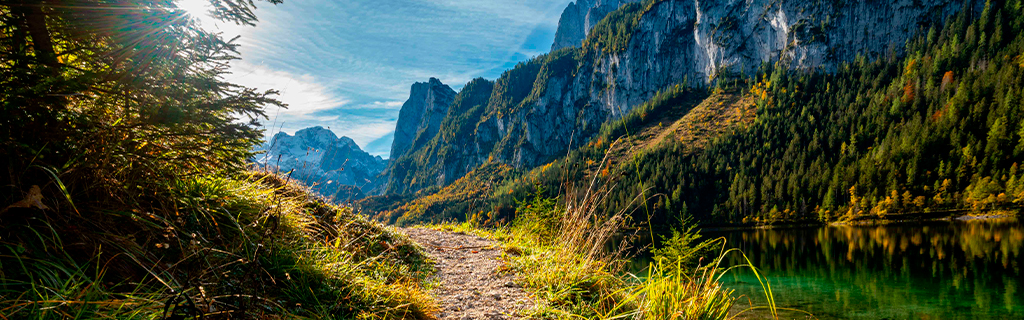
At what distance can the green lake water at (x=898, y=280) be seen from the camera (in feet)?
61.7

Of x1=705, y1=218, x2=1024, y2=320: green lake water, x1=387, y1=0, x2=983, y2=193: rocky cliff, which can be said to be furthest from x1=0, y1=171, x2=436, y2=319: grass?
x1=387, y1=0, x2=983, y2=193: rocky cliff

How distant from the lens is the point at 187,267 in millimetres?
1750

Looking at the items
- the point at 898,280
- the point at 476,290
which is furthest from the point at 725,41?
the point at 476,290

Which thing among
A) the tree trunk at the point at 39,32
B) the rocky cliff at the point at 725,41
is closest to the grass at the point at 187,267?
the tree trunk at the point at 39,32

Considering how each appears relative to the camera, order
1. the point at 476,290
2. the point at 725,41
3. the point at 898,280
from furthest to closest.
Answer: the point at 725,41 → the point at 898,280 → the point at 476,290

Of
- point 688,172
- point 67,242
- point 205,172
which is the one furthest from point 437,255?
point 688,172

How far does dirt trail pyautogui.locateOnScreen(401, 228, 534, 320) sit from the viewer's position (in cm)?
342

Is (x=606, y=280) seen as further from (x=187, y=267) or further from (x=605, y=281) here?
(x=187, y=267)

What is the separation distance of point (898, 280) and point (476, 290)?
35176 millimetres

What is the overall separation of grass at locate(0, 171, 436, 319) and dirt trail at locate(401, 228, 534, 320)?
1.12 feet

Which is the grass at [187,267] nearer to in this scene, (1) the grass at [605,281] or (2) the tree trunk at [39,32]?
(2) the tree trunk at [39,32]

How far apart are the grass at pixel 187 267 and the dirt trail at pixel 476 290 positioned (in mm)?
341

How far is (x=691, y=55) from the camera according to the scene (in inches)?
6481

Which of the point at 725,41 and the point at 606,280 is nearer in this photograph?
the point at 606,280
